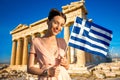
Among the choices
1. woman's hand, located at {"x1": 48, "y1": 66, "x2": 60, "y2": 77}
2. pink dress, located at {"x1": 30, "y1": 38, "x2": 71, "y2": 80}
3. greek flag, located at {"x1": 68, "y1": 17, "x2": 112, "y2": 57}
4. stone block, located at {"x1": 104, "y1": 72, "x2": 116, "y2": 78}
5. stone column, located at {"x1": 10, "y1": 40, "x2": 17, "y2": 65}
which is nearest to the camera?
woman's hand, located at {"x1": 48, "y1": 66, "x2": 60, "y2": 77}

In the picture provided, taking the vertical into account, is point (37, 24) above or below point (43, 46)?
above

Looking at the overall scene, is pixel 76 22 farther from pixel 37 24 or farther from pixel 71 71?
pixel 37 24

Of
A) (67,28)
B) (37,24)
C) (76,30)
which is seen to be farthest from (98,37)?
(37,24)

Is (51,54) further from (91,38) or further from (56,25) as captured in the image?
(91,38)

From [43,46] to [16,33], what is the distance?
43527 millimetres

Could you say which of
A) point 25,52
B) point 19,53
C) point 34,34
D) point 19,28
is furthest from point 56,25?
point 19,28

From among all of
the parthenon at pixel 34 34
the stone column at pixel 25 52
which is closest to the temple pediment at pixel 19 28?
the parthenon at pixel 34 34

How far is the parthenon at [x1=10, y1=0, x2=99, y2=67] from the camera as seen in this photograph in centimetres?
2927

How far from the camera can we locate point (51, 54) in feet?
7.17

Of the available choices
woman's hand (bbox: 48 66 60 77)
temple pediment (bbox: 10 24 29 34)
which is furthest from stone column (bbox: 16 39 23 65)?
woman's hand (bbox: 48 66 60 77)

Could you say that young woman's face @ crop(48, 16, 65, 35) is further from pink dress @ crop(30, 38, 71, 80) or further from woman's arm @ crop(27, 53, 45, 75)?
woman's arm @ crop(27, 53, 45, 75)

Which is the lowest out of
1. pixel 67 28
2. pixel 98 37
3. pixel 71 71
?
pixel 71 71

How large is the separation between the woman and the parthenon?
25.5 m

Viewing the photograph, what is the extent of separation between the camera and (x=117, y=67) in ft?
73.2
